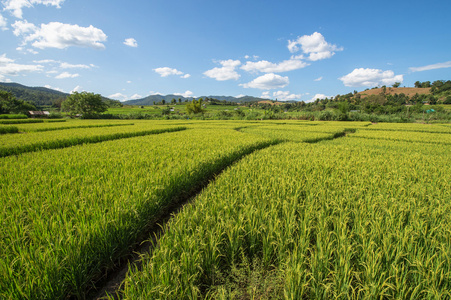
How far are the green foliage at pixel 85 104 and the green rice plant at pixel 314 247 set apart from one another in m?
70.3

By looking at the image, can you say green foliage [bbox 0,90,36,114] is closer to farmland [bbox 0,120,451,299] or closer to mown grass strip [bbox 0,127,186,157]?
mown grass strip [bbox 0,127,186,157]

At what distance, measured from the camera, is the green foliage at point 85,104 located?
59688 millimetres

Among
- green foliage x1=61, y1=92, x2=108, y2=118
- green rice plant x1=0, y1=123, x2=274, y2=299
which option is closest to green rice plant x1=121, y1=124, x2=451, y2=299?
green rice plant x1=0, y1=123, x2=274, y2=299

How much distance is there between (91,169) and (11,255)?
10.3 ft

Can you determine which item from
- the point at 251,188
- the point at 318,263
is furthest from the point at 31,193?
the point at 318,263

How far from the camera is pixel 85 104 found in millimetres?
60000

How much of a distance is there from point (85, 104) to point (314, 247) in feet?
248

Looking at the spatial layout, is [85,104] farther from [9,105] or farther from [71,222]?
[71,222]

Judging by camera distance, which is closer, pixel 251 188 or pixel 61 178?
pixel 251 188

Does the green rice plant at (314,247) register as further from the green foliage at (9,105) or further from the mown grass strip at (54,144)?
the green foliage at (9,105)

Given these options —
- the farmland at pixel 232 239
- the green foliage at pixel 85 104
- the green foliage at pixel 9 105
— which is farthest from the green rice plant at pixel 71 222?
A: the green foliage at pixel 9 105

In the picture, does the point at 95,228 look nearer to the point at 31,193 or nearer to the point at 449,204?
the point at 31,193

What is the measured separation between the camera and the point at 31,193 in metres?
3.16

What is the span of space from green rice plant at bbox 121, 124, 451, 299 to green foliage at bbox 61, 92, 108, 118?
7033cm
